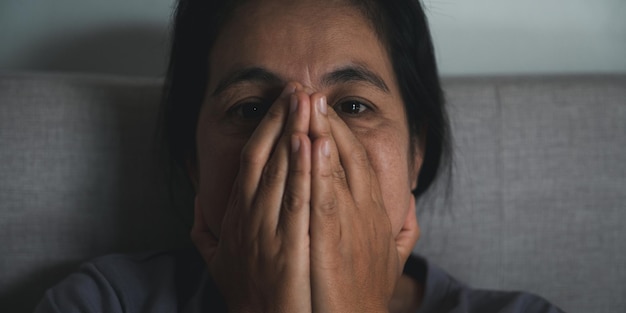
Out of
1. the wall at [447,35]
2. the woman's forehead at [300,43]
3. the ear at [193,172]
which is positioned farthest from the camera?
the wall at [447,35]

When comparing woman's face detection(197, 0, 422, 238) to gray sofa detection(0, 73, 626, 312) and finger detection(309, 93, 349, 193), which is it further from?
gray sofa detection(0, 73, 626, 312)

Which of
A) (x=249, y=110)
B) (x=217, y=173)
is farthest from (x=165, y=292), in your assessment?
(x=249, y=110)

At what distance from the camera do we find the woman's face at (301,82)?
85 centimetres

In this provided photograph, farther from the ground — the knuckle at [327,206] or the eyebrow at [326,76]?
the eyebrow at [326,76]

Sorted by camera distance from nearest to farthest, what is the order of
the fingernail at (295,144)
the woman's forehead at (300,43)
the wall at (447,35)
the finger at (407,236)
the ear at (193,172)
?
the fingernail at (295,144) < the woman's forehead at (300,43) < the finger at (407,236) < the ear at (193,172) < the wall at (447,35)

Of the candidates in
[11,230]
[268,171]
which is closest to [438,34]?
[268,171]

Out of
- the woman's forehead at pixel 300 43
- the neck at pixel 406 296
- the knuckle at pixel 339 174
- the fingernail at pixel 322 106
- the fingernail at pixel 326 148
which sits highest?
the woman's forehead at pixel 300 43

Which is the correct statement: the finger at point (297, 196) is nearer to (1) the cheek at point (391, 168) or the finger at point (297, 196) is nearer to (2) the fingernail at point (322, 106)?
(2) the fingernail at point (322, 106)

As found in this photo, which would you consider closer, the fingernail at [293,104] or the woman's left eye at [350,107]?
the fingernail at [293,104]

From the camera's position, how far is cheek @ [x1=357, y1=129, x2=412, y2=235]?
87cm

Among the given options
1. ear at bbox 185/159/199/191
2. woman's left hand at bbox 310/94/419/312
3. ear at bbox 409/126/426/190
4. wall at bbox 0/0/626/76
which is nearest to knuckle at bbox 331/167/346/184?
woman's left hand at bbox 310/94/419/312

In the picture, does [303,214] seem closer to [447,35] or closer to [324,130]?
[324,130]

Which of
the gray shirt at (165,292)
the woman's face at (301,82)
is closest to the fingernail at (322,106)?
the woman's face at (301,82)

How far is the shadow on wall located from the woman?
0.30 metres
